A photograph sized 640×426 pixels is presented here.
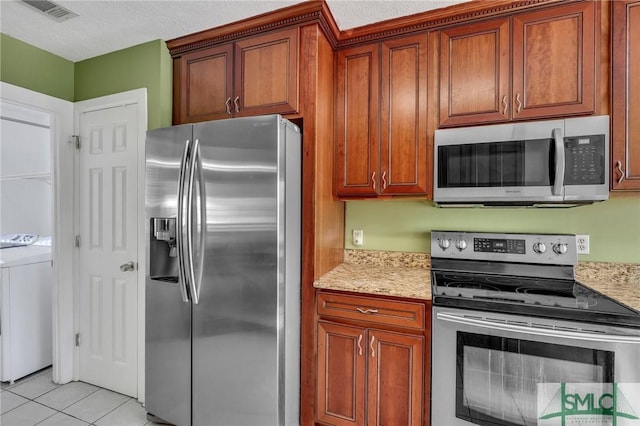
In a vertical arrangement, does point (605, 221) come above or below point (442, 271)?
above

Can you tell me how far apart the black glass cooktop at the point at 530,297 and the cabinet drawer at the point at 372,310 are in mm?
138

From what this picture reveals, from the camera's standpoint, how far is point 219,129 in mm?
1589

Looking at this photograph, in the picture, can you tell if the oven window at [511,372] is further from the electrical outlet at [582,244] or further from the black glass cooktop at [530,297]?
the electrical outlet at [582,244]

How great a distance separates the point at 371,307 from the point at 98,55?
8.83 ft

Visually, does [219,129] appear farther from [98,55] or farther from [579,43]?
[579,43]

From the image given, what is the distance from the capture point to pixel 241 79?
6.29 feet

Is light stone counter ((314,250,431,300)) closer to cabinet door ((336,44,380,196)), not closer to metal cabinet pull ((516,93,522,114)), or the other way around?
cabinet door ((336,44,380,196))

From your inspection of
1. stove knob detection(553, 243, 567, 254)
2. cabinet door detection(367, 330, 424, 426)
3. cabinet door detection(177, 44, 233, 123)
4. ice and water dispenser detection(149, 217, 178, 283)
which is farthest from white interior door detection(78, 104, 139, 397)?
stove knob detection(553, 243, 567, 254)

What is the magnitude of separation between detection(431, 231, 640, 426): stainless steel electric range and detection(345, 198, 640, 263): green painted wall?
30 cm

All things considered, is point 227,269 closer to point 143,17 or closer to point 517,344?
point 517,344

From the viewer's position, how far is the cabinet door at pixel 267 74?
178 cm

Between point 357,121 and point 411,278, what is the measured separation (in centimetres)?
105

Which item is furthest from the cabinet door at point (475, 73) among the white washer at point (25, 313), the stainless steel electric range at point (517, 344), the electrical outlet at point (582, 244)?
the white washer at point (25, 313)

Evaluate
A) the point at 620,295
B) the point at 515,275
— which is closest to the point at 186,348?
the point at 515,275
